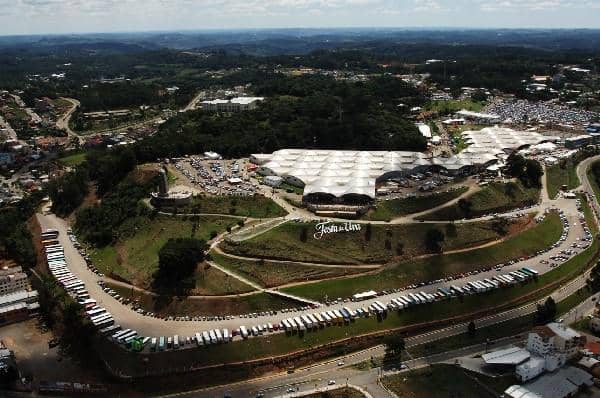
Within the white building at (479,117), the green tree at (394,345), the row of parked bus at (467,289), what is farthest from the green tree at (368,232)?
the white building at (479,117)

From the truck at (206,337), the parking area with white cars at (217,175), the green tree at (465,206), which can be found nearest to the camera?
the truck at (206,337)

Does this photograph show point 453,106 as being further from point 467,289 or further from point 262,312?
point 262,312

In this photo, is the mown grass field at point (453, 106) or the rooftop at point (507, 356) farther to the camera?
the mown grass field at point (453, 106)

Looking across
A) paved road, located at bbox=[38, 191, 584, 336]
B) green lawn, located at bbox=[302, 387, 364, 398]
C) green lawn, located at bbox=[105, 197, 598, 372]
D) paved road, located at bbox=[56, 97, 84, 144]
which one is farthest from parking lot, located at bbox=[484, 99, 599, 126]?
paved road, located at bbox=[56, 97, 84, 144]

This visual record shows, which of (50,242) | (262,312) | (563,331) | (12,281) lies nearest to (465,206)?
(563,331)

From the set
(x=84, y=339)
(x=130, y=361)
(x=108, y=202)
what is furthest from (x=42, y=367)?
(x=108, y=202)

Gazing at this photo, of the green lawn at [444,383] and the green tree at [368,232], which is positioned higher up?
the green tree at [368,232]

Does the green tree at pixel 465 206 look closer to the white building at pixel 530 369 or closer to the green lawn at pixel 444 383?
the white building at pixel 530 369

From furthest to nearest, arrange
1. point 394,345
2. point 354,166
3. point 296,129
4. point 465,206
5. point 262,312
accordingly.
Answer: point 296,129 < point 354,166 < point 465,206 < point 262,312 < point 394,345
